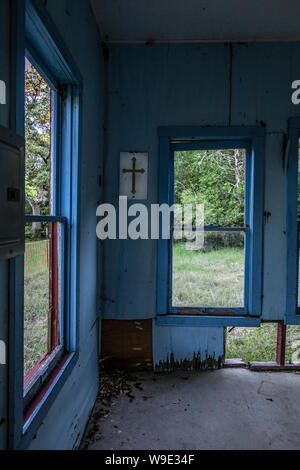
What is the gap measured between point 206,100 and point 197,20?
0.55 meters

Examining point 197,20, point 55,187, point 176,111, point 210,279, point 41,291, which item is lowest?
point 210,279

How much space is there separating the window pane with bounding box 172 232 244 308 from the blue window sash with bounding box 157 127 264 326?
0.15ft

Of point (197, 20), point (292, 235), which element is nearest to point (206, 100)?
point (197, 20)

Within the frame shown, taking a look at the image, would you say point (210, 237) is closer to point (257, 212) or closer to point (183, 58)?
point (257, 212)

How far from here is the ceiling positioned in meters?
2.04

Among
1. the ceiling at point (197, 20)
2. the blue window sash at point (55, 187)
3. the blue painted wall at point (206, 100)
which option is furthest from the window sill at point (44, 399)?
the ceiling at point (197, 20)

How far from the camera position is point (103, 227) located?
94.1 inches

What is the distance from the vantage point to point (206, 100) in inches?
95.3

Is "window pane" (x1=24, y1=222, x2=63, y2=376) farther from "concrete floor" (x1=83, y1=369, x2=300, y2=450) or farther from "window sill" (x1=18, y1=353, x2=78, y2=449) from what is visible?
"concrete floor" (x1=83, y1=369, x2=300, y2=450)

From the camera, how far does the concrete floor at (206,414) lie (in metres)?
1.71

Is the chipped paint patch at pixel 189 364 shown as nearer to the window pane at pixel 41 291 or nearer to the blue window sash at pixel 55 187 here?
the blue window sash at pixel 55 187

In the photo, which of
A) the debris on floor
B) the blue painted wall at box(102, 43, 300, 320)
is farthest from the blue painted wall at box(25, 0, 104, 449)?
the blue painted wall at box(102, 43, 300, 320)

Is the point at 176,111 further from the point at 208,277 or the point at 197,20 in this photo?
the point at 208,277
